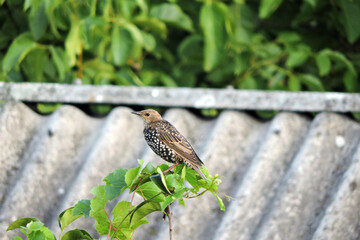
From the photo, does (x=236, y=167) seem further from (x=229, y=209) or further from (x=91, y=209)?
(x=91, y=209)

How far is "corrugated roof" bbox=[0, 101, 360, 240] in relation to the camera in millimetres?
2566

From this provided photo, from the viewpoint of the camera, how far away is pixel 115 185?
170 cm

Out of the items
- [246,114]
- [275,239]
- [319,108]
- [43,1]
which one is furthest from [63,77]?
[275,239]

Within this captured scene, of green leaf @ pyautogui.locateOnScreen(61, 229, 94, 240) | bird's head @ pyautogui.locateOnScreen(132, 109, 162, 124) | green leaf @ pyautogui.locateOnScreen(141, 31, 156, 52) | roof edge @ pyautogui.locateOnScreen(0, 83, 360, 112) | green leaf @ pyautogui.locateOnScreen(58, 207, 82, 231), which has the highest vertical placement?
green leaf @ pyautogui.locateOnScreen(58, 207, 82, 231)

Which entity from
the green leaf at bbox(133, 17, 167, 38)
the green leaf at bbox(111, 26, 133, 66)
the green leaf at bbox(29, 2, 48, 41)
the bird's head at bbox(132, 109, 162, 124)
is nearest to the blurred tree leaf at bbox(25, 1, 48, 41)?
the green leaf at bbox(29, 2, 48, 41)

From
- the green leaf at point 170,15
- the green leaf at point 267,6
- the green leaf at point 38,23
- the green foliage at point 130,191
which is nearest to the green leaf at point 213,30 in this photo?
the green leaf at point 170,15

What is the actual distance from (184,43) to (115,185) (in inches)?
134

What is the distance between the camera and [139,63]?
17.2 feet

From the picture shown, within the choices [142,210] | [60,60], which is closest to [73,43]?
[60,60]

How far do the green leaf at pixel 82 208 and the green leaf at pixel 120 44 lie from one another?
2558 millimetres

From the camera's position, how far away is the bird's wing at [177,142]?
2.34 m

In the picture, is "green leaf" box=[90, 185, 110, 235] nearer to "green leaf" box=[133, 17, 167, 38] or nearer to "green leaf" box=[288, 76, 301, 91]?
"green leaf" box=[133, 17, 167, 38]

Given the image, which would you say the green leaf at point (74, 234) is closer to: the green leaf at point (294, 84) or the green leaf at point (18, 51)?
the green leaf at point (18, 51)

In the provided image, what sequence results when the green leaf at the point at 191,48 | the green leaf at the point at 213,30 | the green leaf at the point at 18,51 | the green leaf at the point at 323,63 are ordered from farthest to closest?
the green leaf at the point at 191,48 < the green leaf at the point at 213,30 < the green leaf at the point at 323,63 < the green leaf at the point at 18,51
